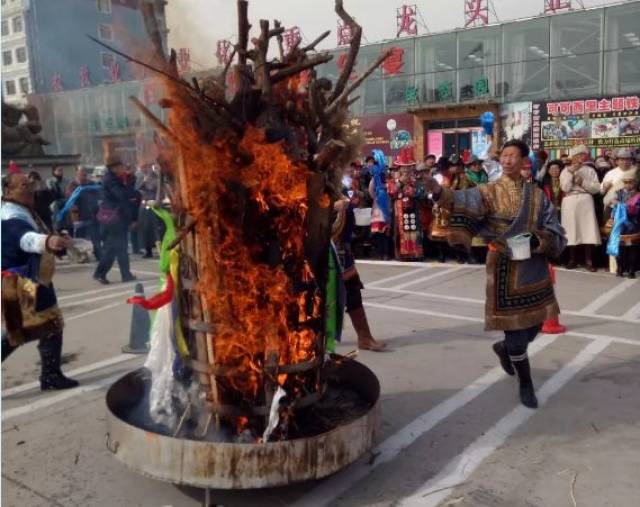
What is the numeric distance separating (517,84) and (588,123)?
2.93 meters

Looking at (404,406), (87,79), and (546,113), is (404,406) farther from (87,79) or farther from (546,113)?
(546,113)

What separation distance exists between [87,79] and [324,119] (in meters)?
7.72

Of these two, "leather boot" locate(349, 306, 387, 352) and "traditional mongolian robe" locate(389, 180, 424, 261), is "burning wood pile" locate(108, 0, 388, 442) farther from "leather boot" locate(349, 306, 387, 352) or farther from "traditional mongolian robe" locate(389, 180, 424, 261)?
"traditional mongolian robe" locate(389, 180, 424, 261)

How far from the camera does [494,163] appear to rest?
391 inches

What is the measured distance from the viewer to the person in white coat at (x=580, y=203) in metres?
8.58

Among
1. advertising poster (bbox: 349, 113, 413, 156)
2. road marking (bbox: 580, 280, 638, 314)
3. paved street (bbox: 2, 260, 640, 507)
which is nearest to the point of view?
paved street (bbox: 2, 260, 640, 507)

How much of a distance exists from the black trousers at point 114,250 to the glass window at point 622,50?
1675 cm

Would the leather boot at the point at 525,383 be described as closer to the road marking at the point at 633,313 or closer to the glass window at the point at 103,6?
the road marking at the point at 633,313

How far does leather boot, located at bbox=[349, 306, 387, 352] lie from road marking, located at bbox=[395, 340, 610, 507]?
1.48 metres

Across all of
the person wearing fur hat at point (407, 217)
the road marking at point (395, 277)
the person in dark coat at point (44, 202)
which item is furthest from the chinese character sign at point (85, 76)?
the road marking at point (395, 277)

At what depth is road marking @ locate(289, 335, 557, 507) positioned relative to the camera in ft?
9.70

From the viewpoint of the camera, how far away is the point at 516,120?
2086 cm

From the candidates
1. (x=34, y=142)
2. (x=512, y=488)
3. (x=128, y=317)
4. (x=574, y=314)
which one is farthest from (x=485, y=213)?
(x=34, y=142)

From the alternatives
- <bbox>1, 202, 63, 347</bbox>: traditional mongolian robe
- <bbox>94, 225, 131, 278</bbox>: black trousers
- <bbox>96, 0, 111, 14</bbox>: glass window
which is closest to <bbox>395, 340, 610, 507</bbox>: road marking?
<bbox>1, 202, 63, 347</bbox>: traditional mongolian robe
